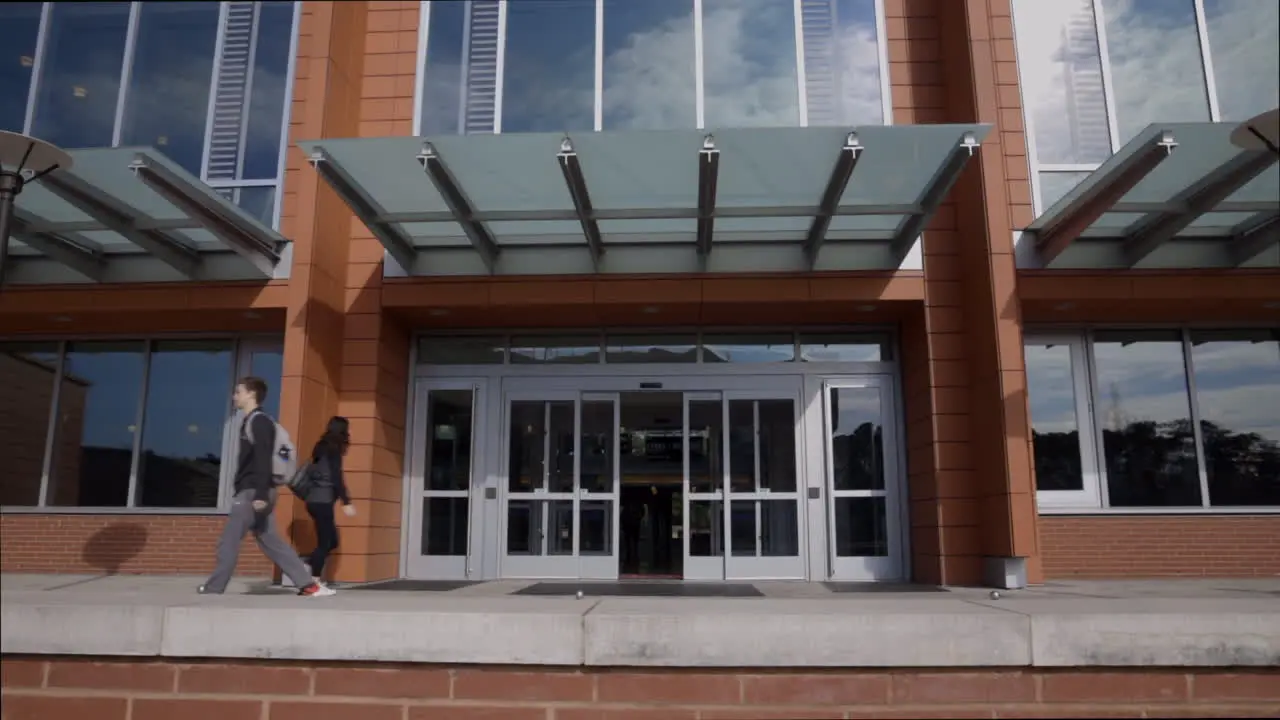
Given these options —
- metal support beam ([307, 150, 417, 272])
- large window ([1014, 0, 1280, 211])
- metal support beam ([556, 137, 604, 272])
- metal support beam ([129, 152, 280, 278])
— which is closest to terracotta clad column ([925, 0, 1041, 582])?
large window ([1014, 0, 1280, 211])

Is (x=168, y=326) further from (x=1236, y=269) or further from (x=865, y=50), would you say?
(x=1236, y=269)

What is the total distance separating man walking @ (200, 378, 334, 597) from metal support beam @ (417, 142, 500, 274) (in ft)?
9.24

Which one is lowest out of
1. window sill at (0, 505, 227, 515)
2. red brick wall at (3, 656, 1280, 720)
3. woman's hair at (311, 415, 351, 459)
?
red brick wall at (3, 656, 1280, 720)

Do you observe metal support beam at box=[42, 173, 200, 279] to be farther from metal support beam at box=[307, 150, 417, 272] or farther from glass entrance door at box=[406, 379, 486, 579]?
glass entrance door at box=[406, 379, 486, 579]

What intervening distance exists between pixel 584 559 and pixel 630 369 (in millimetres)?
2281

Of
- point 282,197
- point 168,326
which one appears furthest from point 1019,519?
point 168,326

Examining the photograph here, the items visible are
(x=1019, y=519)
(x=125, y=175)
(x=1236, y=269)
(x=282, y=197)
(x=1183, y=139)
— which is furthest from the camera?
(x=282, y=197)

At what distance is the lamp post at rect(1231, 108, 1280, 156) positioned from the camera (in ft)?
8.32

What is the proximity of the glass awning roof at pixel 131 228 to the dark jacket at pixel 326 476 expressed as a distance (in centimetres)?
242

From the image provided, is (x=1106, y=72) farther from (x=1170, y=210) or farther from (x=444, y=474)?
(x=444, y=474)

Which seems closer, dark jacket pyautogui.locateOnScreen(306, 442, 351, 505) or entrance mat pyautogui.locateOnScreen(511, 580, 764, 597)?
dark jacket pyautogui.locateOnScreen(306, 442, 351, 505)

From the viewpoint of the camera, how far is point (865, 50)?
33.2 ft

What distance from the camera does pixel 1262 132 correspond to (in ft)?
9.24

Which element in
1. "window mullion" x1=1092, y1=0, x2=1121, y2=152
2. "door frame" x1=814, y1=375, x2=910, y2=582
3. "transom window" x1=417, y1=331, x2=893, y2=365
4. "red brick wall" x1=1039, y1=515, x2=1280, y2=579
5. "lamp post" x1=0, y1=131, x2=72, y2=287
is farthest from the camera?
"transom window" x1=417, y1=331, x2=893, y2=365
